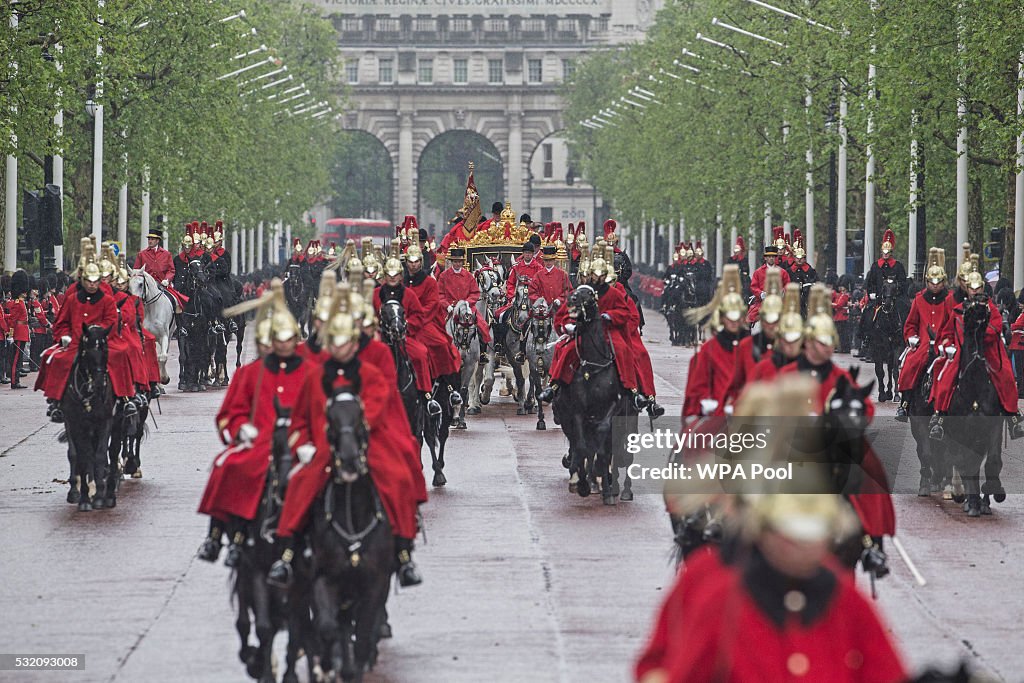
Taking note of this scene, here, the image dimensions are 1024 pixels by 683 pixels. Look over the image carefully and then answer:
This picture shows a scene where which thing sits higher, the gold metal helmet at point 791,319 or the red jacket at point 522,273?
the red jacket at point 522,273

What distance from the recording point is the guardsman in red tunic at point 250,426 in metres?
11.3

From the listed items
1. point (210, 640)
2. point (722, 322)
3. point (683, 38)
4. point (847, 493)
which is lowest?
point (210, 640)

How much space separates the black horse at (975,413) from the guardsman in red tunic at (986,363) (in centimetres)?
4

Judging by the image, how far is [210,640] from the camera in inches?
490

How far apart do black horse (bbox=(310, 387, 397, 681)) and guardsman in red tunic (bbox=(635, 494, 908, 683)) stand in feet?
13.3

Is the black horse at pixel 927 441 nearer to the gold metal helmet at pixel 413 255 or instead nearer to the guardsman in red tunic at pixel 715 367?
the gold metal helmet at pixel 413 255

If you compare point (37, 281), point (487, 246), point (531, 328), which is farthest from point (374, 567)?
point (37, 281)

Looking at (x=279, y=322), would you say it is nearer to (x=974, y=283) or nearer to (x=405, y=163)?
(x=974, y=283)

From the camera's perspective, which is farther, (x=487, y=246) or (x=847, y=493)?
(x=487, y=246)

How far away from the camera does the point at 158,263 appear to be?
107 ft

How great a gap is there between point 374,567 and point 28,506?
862 cm

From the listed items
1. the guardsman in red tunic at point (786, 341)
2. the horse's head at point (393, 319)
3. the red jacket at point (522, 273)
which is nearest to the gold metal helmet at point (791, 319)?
the guardsman in red tunic at point (786, 341)

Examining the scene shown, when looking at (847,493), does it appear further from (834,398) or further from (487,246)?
(487,246)

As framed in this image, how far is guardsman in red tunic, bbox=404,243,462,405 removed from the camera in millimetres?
19391
